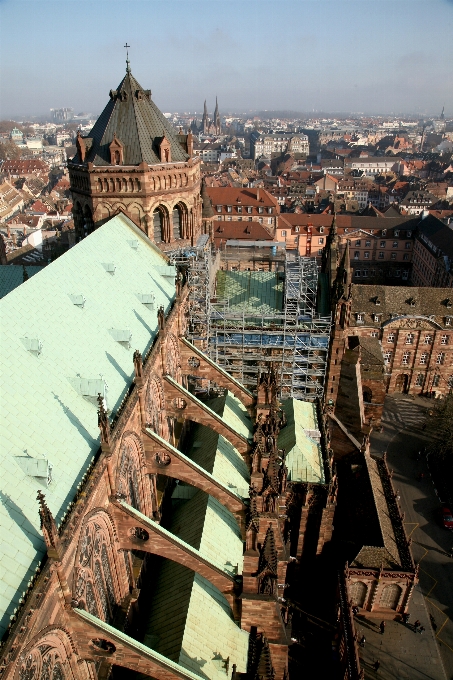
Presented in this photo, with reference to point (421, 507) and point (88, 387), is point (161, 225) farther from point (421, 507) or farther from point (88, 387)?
point (421, 507)

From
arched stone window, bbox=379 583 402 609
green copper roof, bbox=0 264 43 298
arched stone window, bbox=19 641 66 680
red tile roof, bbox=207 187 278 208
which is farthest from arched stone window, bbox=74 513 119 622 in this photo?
red tile roof, bbox=207 187 278 208

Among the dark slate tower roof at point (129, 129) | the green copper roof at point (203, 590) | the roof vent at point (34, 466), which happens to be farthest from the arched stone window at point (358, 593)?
the dark slate tower roof at point (129, 129)

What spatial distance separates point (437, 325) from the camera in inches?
2525

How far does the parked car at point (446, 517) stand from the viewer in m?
44.8

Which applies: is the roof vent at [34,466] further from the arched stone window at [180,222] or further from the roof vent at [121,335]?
the arched stone window at [180,222]

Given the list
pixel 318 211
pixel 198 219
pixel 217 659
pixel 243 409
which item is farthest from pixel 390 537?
pixel 318 211

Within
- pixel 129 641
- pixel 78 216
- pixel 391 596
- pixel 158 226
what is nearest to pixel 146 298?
pixel 158 226

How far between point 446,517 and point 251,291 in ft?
89.7

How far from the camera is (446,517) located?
45.2 m

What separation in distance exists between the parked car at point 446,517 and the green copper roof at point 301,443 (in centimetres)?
1559

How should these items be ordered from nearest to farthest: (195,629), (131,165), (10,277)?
(195,629)
(131,165)
(10,277)

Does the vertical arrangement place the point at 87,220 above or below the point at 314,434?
above

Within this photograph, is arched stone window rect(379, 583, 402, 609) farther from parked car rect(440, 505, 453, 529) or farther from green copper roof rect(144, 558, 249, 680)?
green copper roof rect(144, 558, 249, 680)

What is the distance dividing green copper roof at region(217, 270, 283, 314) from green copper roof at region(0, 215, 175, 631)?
15786mm
